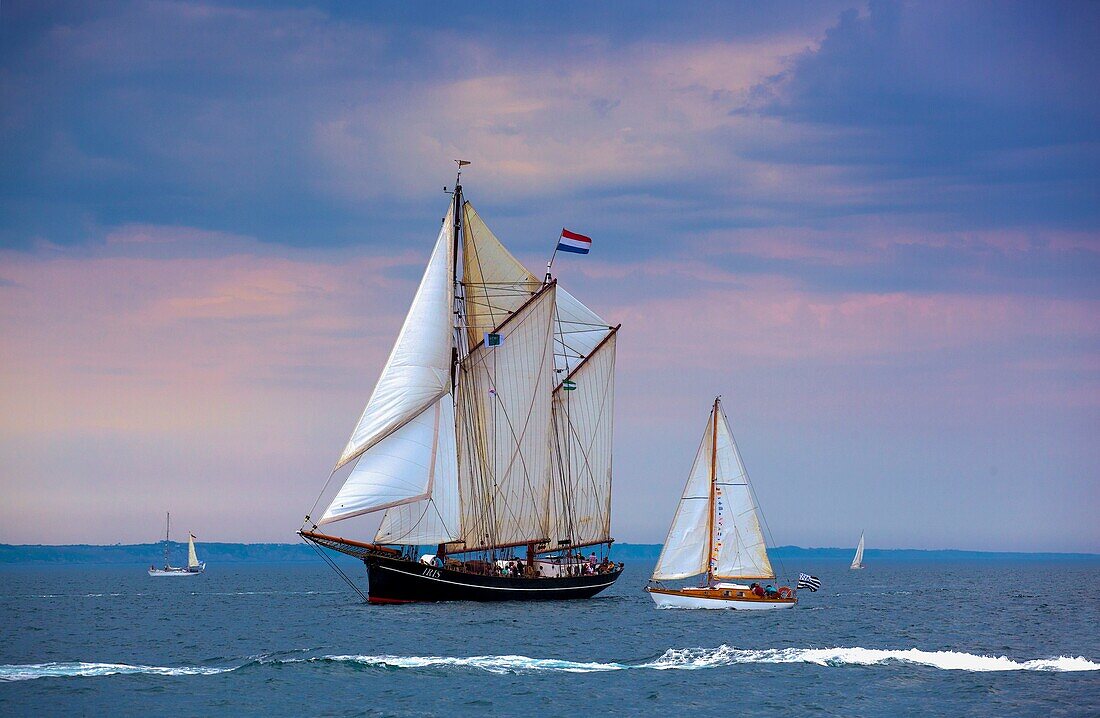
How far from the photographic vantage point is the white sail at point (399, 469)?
76.1m

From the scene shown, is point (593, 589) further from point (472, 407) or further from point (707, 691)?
point (707, 691)

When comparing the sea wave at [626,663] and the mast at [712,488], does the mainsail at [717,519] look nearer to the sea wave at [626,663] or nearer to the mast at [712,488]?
the mast at [712,488]

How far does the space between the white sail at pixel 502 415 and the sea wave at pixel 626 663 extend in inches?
1207

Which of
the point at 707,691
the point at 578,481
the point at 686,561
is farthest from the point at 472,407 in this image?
the point at 707,691

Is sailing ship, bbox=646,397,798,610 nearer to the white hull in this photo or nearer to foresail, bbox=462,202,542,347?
the white hull

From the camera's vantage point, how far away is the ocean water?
42844mm

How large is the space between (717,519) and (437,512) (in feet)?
63.8

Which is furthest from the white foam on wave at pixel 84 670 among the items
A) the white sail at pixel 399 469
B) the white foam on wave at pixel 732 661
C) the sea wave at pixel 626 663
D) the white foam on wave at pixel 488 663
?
the white sail at pixel 399 469

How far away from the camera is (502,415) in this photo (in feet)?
278

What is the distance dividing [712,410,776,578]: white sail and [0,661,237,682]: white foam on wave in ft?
106

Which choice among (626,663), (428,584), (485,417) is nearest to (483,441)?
(485,417)

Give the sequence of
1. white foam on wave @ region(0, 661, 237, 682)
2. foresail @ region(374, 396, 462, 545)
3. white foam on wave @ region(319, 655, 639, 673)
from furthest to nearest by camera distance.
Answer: foresail @ region(374, 396, 462, 545) < white foam on wave @ region(319, 655, 639, 673) < white foam on wave @ region(0, 661, 237, 682)

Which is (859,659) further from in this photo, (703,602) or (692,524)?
(703,602)

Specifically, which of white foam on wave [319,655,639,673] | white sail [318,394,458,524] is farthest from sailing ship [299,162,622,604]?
white foam on wave [319,655,639,673]
